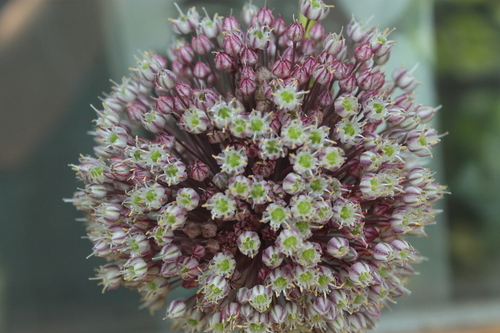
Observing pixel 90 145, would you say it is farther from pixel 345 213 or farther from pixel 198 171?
pixel 345 213

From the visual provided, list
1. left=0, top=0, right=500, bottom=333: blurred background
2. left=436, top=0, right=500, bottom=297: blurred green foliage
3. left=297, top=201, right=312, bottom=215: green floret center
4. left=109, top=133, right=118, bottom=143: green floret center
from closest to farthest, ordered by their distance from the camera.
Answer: left=297, top=201, right=312, bottom=215: green floret center
left=109, top=133, right=118, bottom=143: green floret center
left=0, top=0, right=500, bottom=333: blurred background
left=436, top=0, right=500, bottom=297: blurred green foliage

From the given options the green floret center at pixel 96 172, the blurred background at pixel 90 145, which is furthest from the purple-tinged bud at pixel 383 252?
the blurred background at pixel 90 145

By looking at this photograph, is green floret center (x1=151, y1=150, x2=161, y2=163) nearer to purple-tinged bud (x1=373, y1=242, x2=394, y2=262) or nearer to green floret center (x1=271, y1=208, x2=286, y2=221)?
green floret center (x1=271, y1=208, x2=286, y2=221)

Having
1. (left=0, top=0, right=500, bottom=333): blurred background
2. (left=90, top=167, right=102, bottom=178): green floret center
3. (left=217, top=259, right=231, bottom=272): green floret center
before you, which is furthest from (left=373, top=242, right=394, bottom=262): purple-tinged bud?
(left=0, top=0, right=500, bottom=333): blurred background

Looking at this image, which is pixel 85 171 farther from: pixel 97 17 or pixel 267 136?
pixel 97 17

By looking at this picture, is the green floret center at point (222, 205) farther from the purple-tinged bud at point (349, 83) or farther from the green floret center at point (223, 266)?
the purple-tinged bud at point (349, 83)

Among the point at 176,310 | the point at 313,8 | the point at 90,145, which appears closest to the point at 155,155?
the point at 176,310
